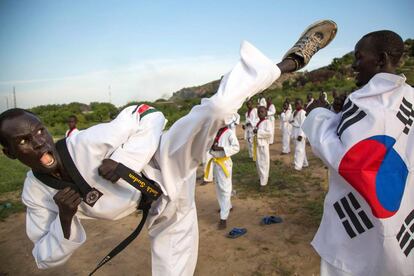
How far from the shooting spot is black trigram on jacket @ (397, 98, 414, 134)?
1.79m

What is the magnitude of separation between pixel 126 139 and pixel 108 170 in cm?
29

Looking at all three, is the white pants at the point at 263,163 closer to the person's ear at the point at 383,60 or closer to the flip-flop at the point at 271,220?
the flip-flop at the point at 271,220

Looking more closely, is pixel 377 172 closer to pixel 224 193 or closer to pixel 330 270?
pixel 330 270

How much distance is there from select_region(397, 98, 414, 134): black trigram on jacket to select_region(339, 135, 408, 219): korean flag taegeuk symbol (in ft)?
0.45

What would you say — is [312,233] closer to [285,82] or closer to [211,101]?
[211,101]

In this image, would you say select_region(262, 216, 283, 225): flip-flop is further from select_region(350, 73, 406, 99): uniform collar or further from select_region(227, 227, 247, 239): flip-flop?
select_region(350, 73, 406, 99): uniform collar

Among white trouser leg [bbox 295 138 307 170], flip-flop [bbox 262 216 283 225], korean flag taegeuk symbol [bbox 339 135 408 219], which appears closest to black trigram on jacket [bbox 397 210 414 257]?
korean flag taegeuk symbol [bbox 339 135 408 219]

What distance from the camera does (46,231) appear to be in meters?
2.19

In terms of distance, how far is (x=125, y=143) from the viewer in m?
2.04

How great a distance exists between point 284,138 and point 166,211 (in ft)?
33.4

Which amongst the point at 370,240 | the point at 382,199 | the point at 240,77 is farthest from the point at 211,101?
the point at 370,240

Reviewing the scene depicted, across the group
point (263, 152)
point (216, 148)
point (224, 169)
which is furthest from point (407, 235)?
point (263, 152)

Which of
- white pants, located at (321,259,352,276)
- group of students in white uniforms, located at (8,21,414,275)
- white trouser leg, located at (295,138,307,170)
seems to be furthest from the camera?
white trouser leg, located at (295,138,307,170)

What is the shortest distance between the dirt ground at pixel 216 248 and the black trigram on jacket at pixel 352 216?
217 centimetres
